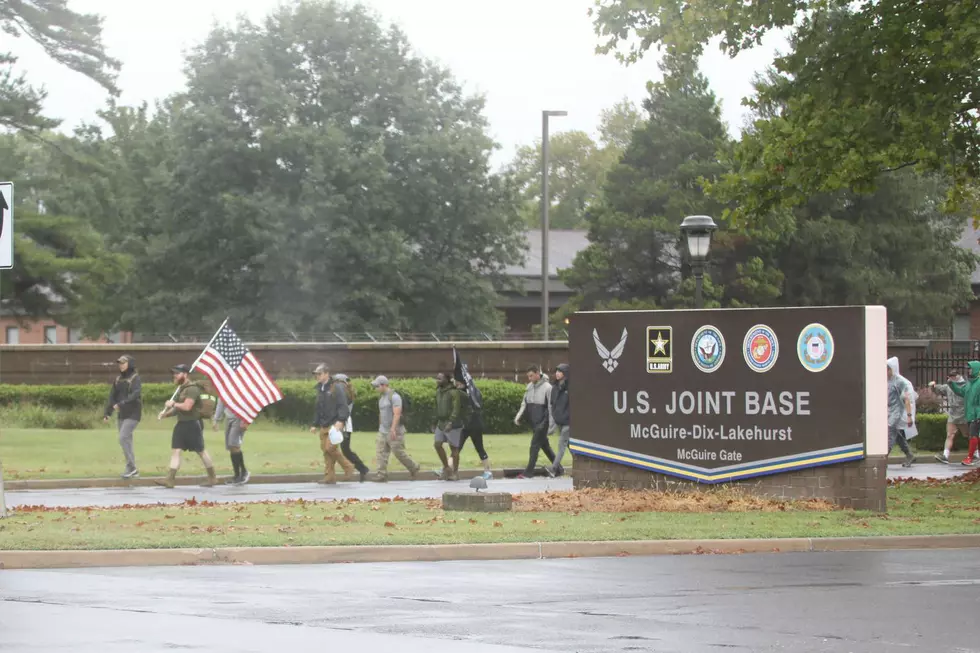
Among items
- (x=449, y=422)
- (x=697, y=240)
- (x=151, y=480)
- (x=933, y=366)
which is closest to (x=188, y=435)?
(x=151, y=480)

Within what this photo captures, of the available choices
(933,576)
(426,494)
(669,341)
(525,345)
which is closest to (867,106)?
(669,341)

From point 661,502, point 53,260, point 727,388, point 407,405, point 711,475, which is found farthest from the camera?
point 53,260

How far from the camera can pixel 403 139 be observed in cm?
5281

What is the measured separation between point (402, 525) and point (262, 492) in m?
7.10

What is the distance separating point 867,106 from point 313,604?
1273 centimetres

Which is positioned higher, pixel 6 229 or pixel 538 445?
pixel 6 229

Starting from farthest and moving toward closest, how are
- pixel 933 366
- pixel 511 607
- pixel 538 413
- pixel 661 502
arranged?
1. pixel 933 366
2. pixel 538 413
3. pixel 661 502
4. pixel 511 607

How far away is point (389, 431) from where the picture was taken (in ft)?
80.3

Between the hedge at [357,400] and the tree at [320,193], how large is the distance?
13099 mm

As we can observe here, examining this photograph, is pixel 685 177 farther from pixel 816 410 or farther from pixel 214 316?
pixel 816 410

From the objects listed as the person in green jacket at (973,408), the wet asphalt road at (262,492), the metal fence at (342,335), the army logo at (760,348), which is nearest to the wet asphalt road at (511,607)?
the army logo at (760,348)

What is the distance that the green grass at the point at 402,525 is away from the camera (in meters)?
13.4

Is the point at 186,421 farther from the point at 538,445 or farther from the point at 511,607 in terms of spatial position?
the point at 511,607

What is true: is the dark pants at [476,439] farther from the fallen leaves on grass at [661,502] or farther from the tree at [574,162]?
the tree at [574,162]
